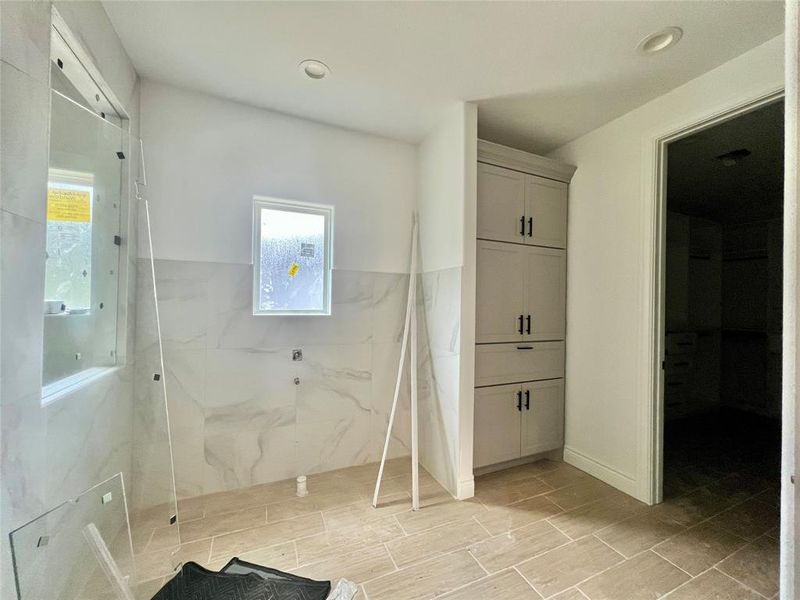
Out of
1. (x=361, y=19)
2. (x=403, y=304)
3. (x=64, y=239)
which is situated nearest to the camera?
(x=64, y=239)

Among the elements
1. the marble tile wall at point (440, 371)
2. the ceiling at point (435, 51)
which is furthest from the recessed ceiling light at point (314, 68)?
the marble tile wall at point (440, 371)

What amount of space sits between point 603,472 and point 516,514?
86 cm

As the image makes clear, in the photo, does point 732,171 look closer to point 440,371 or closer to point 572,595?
point 440,371

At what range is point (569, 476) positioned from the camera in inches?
89.4

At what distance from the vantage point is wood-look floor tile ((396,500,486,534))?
175 cm

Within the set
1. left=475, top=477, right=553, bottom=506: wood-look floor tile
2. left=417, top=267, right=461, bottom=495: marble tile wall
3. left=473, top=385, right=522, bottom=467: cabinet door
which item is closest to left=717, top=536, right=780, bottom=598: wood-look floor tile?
left=475, top=477, right=553, bottom=506: wood-look floor tile

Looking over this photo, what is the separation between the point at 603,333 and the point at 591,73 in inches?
67.0

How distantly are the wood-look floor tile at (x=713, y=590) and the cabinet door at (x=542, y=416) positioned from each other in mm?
1061

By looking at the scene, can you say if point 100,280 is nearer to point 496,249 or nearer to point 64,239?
point 64,239

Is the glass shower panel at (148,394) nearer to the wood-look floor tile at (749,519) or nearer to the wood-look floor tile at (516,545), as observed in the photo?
the wood-look floor tile at (516,545)

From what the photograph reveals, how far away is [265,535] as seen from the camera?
5.43 ft

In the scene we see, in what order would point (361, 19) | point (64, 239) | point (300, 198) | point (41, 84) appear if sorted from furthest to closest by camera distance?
point (300, 198) → point (361, 19) → point (64, 239) → point (41, 84)

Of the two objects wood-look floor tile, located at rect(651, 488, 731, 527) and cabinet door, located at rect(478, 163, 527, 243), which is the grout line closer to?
wood-look floor tile, located at rect(651, 488, 731, 527)

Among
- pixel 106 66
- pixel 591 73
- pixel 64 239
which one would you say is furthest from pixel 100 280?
pixel 591 73
